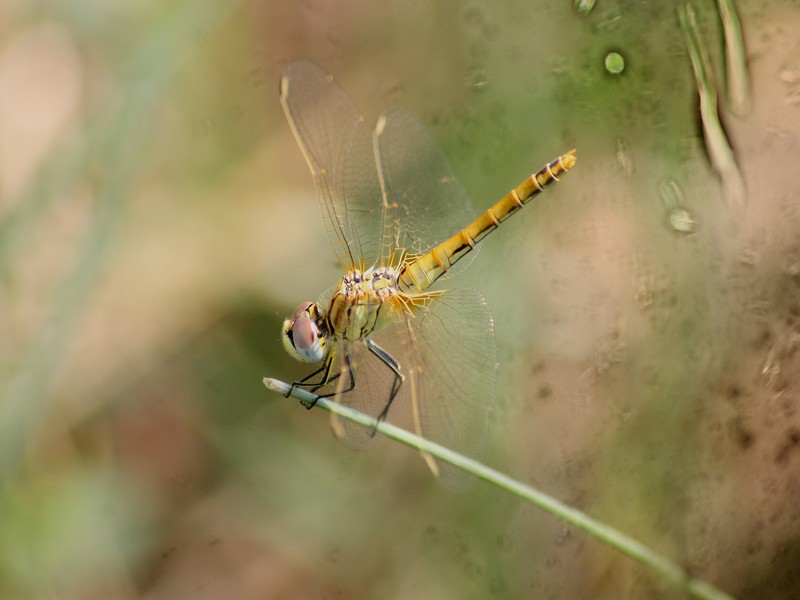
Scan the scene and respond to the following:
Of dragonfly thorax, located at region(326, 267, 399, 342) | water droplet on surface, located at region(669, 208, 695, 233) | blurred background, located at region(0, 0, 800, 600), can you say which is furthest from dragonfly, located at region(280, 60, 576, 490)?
water droplet on surface, located at region(669, 208, 695, 233)

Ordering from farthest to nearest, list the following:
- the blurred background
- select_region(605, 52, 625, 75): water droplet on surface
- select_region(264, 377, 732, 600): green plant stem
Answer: select_region(605, 52, 625, 75): water droplet on surface, the blurred background, select_region(264, 377, 732, 600): green plant stem

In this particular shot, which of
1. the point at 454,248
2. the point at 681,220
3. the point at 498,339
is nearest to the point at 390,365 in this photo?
the point at 454,248

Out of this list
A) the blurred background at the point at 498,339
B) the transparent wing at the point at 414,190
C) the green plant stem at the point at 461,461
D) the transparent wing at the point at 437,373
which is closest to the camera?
the green plant stem at the point at 461,461

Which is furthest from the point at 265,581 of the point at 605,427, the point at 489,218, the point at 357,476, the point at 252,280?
the point at 489,218

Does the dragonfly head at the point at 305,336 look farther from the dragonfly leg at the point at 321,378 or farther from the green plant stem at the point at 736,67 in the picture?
the green plant stem at the point at 736,67

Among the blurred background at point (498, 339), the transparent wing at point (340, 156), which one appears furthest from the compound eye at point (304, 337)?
the blurred background at point (498, 339)

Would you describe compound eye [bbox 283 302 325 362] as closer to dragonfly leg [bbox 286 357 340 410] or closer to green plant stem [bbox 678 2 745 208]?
dragonfly leg [bbox 286 357 340 410]

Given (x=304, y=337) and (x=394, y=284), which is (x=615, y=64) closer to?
(x=394, y=284)
